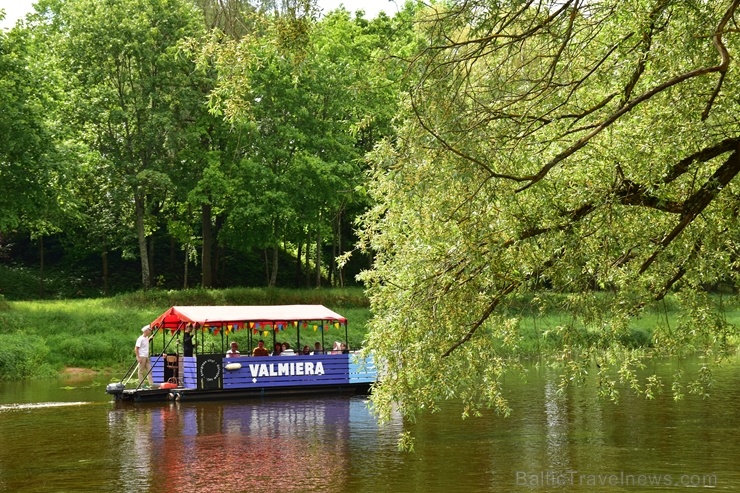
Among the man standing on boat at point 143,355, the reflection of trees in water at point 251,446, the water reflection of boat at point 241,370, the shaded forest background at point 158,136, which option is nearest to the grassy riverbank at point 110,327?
the shaded forest background at point 158,136

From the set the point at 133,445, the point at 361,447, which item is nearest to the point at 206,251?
the point at 133,445

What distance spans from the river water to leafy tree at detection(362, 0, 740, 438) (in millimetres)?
4068

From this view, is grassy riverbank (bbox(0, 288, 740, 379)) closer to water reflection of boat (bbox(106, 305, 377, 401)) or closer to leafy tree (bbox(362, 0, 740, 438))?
water reflection of boat (bbox(106, 305, 377, 401))

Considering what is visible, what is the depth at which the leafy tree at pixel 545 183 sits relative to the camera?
11.1 metres

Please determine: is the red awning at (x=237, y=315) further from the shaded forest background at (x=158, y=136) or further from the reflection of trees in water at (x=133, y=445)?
the shaded forest background at (x=158, y=136)

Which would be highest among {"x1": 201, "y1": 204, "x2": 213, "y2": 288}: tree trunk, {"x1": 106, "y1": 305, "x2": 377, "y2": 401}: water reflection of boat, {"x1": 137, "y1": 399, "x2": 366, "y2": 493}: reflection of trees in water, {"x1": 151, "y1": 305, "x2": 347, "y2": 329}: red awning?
{"x1": 201, "y1": 204, "x2": 213, "y2": 288}: tree trunk

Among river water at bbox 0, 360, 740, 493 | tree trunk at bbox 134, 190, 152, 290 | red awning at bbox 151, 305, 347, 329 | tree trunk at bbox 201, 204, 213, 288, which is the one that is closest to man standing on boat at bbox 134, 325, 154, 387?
red awning at bbox 151, 305, 347, 329

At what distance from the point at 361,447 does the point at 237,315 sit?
1165cm

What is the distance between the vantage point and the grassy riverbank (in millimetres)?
37562

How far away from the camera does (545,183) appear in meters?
11.6

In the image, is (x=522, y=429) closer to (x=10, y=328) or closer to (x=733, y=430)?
(x=733, y=430)

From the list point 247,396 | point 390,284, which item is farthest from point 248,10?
point 247,396

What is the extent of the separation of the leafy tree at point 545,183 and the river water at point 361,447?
4.07m

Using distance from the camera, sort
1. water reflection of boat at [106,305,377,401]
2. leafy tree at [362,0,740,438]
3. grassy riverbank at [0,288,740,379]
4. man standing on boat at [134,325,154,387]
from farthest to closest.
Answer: grassy riverbank at [0,288,740,379], man standing on boat at [134,325,154,387], water reflection of boat at [106,305,377,401], leafy tree at [362,0,740,438]
